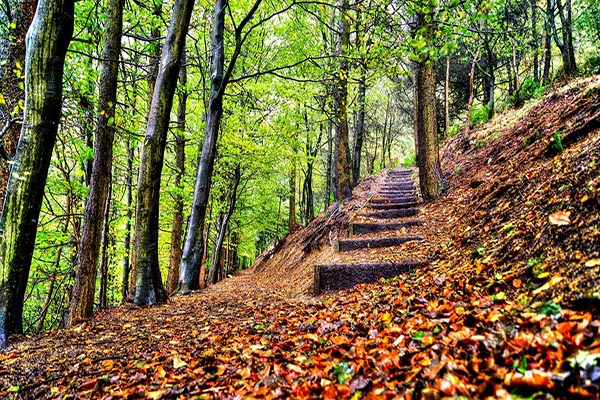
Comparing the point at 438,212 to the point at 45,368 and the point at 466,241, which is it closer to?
the point at 466,241

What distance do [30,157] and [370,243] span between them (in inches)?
197

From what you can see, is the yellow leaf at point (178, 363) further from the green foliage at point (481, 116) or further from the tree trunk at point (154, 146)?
the green foliage at point (481, 116)

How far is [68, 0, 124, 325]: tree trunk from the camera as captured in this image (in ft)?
15.3

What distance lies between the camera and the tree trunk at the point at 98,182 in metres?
4.66

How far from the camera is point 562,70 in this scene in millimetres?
10344

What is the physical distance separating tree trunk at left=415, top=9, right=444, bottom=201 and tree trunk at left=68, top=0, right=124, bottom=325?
582 centimetres

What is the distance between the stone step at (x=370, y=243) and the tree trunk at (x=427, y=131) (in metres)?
2.57

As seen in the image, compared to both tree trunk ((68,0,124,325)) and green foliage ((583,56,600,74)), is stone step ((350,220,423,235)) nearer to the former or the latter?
tree trunk ((68,0,124,325))

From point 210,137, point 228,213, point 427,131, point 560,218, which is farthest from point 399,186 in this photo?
point 560,218

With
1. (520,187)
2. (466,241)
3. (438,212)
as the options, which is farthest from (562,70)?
(466,241)

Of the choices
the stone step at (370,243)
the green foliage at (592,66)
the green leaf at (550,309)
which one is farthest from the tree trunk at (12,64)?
the green foliage at (592,66)

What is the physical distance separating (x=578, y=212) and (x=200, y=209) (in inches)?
233

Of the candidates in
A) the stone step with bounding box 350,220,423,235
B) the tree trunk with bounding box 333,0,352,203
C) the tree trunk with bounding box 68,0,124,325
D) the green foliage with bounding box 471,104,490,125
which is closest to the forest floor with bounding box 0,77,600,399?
the tree trunk with bounding box 68,0,124,325

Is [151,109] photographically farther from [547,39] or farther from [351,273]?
[547,39]
